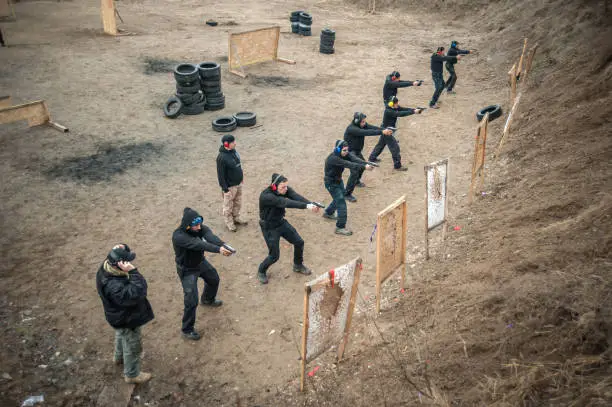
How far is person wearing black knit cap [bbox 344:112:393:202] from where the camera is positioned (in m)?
11.5

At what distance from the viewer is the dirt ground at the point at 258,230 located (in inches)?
269

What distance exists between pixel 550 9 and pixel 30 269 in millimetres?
23008

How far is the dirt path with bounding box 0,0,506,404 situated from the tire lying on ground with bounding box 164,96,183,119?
14.6 inches

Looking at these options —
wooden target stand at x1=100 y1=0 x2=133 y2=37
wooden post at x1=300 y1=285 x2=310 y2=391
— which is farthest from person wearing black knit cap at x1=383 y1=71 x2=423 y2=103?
wooden target stand at x1=100 y1=0 x2=133 y2=37

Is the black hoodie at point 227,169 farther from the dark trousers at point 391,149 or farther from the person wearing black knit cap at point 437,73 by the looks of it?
the person wearing black knit cap at point 437,73

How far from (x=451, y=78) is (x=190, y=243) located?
1425cm

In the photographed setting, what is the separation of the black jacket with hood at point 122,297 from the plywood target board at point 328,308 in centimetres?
238

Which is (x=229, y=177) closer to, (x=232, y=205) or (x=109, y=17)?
(x=232, y=205)

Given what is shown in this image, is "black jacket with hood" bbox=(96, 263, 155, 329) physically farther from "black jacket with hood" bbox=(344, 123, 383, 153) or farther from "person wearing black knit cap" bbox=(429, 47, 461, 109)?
"person wearing black knit cap" bbox=(429, 47, 461, 109)

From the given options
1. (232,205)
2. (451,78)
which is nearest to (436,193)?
(232,205)

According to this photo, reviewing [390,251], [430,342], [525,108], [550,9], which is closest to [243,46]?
[525,108]

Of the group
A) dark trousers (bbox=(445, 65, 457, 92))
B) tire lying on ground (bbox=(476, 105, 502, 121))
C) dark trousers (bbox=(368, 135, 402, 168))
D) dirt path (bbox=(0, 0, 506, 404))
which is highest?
dark trousers (bbox=(445, 65, 457, 92))

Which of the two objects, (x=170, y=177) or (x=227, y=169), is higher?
(x=227, y=169)

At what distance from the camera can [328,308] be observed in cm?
647
